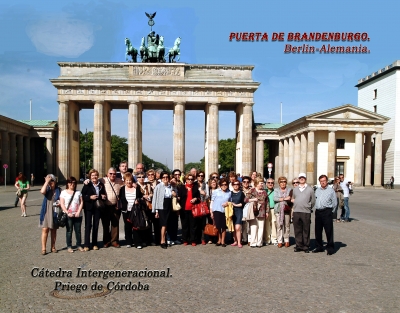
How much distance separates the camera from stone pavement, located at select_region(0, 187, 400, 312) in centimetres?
665

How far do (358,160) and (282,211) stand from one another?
1598 inches

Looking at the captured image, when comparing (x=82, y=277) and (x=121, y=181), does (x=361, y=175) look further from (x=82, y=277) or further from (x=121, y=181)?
(x=82, y=277)

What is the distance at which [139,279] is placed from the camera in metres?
8.15

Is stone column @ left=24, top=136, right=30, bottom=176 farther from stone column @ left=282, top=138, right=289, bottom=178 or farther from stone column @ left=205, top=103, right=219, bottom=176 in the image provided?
stone column @ left=282, top=138, right=289, bottom=178

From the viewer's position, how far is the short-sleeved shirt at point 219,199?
38.9ft

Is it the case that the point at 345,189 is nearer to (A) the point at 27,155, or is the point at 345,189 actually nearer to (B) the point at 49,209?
(B) the point at 49,209

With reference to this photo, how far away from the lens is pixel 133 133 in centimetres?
5028

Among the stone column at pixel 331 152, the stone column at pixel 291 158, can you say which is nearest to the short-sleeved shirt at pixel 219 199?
the stone column at pixel 331 152

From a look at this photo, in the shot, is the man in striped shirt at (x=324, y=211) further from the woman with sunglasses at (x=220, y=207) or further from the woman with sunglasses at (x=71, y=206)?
the woman with sunglasses at (x=71, y=206)

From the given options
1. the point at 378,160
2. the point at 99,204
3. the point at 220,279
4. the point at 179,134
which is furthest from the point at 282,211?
the point at 378,160

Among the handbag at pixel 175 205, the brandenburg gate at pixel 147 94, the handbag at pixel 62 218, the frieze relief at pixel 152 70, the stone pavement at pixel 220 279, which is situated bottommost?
the stone pavement at pixel 220 279

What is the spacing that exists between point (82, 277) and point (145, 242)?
3.65 meters

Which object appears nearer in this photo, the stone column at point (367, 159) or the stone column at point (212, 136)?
the stone column at point (367, 159)

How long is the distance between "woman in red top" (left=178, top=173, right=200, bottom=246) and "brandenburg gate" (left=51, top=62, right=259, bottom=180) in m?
38.5
